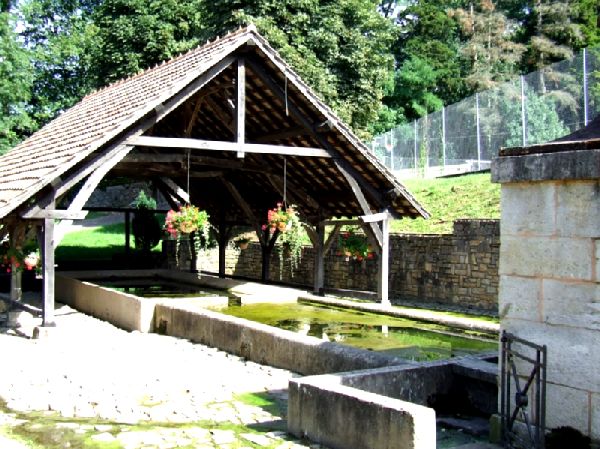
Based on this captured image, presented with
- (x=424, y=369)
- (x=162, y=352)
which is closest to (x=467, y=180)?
(x=162, y=352)

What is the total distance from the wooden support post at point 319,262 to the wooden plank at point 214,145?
7.84ft

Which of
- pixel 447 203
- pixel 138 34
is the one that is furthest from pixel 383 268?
pixel 138 34

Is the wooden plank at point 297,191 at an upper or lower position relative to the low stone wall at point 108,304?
upper

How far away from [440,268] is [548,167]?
853cm

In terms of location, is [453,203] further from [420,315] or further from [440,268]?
[420,315]

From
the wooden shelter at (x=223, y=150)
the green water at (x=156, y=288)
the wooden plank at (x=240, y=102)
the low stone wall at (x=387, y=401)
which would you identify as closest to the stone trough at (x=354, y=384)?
the low stone wall at (x=387, y=401)

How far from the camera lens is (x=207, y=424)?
16.5ft

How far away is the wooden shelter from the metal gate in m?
5.78

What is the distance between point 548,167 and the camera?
4.02m

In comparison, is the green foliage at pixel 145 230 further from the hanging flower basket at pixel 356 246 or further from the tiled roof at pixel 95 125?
the hanging flower basket at pixel 356 246

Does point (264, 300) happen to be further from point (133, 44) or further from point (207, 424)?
point (133, 44)

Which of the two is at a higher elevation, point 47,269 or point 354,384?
point 47,269

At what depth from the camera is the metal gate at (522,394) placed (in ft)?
12.6

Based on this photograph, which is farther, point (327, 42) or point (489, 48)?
point (489, 48)
